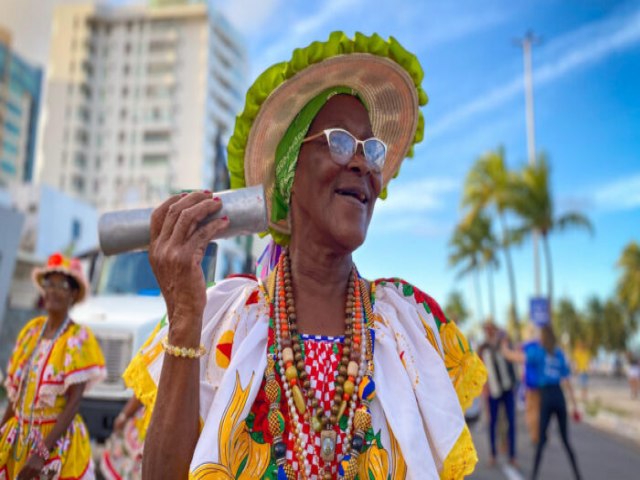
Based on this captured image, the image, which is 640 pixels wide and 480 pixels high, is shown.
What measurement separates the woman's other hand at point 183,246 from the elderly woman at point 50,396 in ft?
8.55

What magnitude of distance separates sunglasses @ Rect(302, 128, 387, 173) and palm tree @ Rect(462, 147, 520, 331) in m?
28.6

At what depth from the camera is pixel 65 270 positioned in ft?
14.1

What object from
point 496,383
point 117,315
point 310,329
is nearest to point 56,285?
point 117,315

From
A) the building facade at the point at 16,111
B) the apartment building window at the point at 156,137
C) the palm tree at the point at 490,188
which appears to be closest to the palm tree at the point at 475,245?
the palm tree at the point at 490,188

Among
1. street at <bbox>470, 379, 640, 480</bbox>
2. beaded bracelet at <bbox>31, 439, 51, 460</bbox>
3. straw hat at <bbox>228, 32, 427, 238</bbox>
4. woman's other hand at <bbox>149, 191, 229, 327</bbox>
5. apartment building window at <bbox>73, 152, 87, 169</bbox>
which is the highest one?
apartment building window at <bbox>73, 152, 87, 169</bbox>

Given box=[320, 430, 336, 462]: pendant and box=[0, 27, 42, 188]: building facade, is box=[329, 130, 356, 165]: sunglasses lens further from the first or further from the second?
box=[0, 27, 42, 188]: building facade

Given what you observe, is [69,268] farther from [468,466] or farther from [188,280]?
[468,466]

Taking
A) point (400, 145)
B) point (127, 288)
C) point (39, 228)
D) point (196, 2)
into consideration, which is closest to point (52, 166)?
point (196, 2)

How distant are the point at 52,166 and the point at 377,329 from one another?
75.0 m

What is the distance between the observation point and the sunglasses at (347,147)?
72.9 inches

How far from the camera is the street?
25.8ft

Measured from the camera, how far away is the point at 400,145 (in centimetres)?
238

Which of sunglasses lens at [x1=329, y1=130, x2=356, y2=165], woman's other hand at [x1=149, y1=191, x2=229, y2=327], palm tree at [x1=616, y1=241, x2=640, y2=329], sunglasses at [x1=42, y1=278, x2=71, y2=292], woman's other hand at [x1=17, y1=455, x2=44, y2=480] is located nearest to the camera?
woman's other hand at [x1=149, y1=191, x2=229, y2=327]

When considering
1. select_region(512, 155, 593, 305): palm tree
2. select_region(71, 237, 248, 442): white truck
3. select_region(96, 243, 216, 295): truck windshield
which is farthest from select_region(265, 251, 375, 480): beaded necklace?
select_region(512, 155, 593, 305): palm tree
